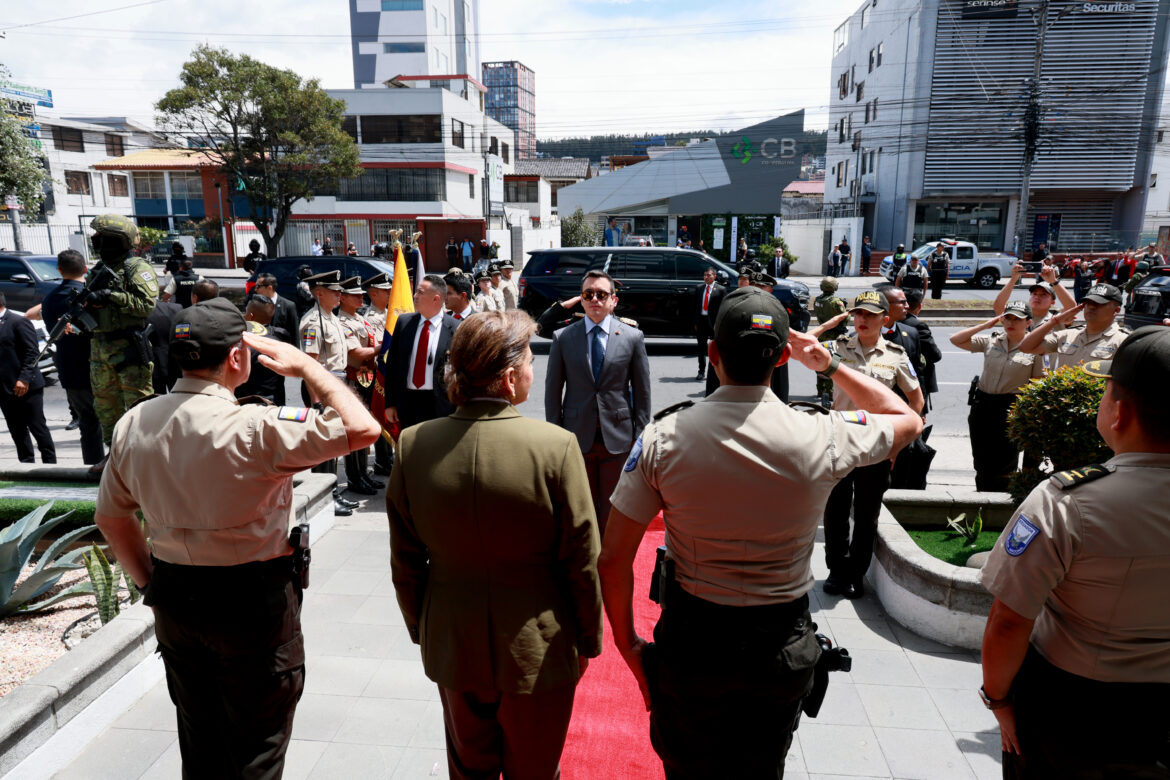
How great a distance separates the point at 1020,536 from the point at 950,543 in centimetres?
341

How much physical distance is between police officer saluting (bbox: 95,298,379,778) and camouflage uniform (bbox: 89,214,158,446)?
4092 millimetres

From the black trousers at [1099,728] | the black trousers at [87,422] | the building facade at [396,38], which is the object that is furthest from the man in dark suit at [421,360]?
the building facade at [396,38]

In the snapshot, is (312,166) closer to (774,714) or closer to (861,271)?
(861,271)

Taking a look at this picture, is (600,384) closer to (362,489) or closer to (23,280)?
(362,489)

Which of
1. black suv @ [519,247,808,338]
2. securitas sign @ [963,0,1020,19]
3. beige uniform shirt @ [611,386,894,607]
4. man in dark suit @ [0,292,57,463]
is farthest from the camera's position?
securitas sign @ [963,0,1020,19]

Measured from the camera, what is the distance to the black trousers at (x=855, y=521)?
177 inches

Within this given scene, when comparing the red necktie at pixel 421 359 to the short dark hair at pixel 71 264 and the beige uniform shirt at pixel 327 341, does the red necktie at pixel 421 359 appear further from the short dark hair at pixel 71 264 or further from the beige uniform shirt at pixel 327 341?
the short dark hair at pixel 71 264

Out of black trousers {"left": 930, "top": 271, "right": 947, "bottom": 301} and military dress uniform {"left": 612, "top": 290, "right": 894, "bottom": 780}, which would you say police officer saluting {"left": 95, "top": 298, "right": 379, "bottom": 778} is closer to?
military dress uniform {"left": 612, "top": 290, "right": 894, "bottom": 780}

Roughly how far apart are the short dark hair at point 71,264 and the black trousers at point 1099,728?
23.6ft

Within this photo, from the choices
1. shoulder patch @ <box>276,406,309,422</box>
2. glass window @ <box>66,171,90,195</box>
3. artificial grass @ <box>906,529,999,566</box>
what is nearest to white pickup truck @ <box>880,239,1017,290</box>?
artificial grass @ <box>906,529,999,566</box>

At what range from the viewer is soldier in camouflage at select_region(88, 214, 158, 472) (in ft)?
18.7

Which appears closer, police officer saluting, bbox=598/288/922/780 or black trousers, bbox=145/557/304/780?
police officer saluting, bbox=598/288/922/780

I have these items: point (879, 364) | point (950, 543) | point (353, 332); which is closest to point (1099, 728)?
point (879, 364)

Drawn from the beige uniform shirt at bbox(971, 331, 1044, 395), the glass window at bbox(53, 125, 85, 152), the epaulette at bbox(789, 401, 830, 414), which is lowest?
the beige uniform shirt at bbox(971, 331, 1044, 395)
